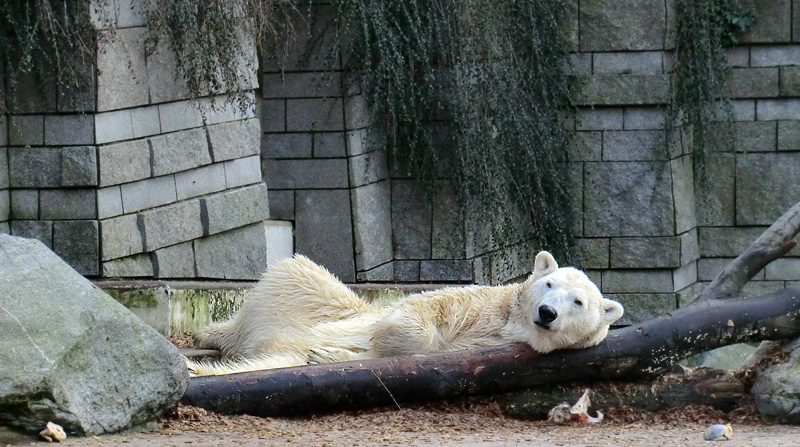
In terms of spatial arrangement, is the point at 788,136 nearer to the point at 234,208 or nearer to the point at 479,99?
the point at 479,99

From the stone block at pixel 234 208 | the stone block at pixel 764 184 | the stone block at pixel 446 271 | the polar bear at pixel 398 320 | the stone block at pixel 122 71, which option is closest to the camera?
the polar bear at pixel 398 320

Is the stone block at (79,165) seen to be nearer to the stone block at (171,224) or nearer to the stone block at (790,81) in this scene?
the stone block at (171,224)

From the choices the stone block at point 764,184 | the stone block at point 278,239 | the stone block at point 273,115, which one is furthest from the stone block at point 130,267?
the stone block at point 764,184

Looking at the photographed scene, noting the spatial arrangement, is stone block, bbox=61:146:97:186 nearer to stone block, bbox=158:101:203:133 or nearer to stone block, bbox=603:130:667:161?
stone block, bbox=158:101:203:133

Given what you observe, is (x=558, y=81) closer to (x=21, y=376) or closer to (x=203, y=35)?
(x=203, y=35)

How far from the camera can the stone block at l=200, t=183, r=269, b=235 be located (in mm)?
5848

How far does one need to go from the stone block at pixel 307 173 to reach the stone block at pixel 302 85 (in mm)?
402

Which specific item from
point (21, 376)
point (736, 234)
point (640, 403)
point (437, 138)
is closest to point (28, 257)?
point (21, 376)

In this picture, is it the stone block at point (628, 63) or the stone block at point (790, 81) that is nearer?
the stone block at point (628, 63)

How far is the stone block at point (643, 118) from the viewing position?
7624 millimetres

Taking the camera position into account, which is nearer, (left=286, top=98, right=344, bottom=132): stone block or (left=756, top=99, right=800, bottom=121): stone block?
(left=286, top=98, right=344, bottom=132): stone block

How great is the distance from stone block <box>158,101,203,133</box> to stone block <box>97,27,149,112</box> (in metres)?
0.17

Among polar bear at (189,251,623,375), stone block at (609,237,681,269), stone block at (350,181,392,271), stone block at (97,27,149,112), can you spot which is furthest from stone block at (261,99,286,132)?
stone block at (609,237,681,269)

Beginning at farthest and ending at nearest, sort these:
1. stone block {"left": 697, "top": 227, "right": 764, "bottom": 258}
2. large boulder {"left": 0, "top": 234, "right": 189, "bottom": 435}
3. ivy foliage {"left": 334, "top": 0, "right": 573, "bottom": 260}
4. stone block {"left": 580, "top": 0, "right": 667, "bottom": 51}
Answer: stone block {"left": 697, "top": 227, "right": 764, "bottom": 258} < stone block {"left": 580, "top": 0, "right": 667, "bottom": 51} < ivy foliage {"left": 334, "top": 0, "right": 573, "bottom": 260} < large boulder {"left": 0, "top": 234, "right": 189, "bottom": 435}
